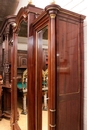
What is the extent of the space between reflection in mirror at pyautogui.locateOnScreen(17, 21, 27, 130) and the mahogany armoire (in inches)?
9.7

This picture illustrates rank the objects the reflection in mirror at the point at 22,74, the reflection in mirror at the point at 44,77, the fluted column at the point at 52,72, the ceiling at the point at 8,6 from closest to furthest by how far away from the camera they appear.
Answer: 1. the fluted column at the point at 52,72
2. the reflection in mirror at the point at 44,77
3. the reflection in mirror at the point at 22,74
4. the ceiling at the point at 8,6

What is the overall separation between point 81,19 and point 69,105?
848 mm

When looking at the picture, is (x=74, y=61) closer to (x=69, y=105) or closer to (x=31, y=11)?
(x=69, y=105)

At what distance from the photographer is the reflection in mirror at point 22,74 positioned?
5.27 ft

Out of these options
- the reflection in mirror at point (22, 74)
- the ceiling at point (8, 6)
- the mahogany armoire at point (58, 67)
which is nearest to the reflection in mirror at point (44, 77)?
the mahogany armoire at point (58, 67)

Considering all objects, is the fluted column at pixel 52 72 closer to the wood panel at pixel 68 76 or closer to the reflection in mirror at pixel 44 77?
the wood panel at pixel 68 76

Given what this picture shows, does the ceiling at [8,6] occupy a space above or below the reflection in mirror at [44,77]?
above

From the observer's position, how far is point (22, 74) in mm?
1693

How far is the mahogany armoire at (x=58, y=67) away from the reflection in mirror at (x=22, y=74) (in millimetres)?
247

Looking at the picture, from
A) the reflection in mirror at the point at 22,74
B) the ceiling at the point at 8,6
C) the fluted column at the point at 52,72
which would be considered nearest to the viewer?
the fluted column at the point at 52,72

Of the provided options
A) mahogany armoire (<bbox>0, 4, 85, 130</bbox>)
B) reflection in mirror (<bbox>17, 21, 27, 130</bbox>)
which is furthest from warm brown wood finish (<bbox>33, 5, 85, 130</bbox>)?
reflection in mirror (<bbox>17, 21, 27, 130</bbox>)

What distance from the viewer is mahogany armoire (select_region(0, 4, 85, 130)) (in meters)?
0.99

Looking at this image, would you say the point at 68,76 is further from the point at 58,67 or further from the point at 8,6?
the point at 8,6

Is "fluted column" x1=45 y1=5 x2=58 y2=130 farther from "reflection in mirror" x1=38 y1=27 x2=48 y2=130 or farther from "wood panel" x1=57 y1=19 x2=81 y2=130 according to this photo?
"reflection in mirror" x1=38 y1=27 x2=48 y2=130
